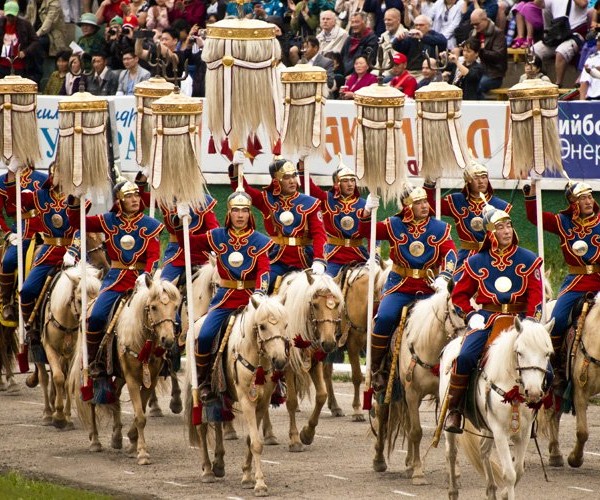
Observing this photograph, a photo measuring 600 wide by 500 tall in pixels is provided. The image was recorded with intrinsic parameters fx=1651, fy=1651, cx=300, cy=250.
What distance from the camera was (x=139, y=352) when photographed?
645 inches

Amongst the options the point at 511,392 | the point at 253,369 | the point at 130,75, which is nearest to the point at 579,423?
the point at 511,392

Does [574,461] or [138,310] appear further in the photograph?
[138,310]

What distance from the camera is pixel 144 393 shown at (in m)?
17.0

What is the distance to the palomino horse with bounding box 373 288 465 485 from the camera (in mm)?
14875

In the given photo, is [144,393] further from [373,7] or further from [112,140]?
[373,7]

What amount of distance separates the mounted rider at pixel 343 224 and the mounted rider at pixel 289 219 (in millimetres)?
657

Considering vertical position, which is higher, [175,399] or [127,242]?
[127,242]

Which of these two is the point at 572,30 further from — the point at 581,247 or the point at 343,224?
the point at 581,247

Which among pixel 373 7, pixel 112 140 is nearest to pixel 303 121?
pixel 112 140

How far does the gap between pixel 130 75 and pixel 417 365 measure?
41.0 feet

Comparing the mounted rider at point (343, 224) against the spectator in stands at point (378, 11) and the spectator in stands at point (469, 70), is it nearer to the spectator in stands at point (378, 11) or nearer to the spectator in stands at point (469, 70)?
the spectator in stands at point (469, 70)

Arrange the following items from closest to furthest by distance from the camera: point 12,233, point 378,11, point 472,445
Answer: point 472,445 < point 12,233 < point 378,11

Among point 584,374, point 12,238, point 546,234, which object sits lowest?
point 584,374

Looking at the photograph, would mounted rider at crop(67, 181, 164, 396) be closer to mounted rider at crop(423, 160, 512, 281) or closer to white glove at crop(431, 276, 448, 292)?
mounted rider at crop(423, 160, 512, 281)
